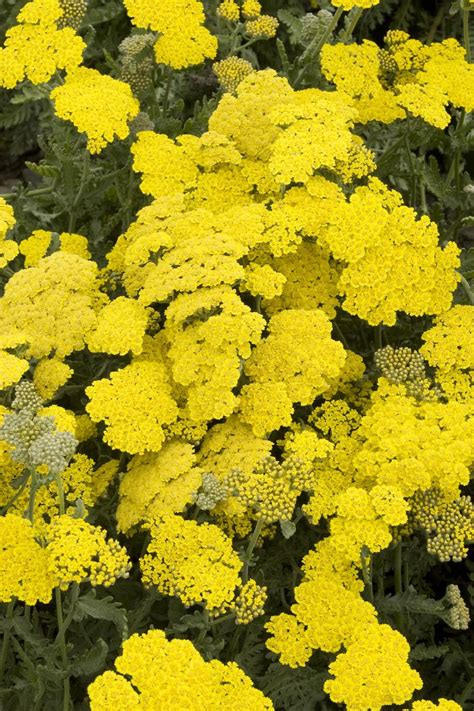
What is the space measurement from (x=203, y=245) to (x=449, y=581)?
6.90 ft

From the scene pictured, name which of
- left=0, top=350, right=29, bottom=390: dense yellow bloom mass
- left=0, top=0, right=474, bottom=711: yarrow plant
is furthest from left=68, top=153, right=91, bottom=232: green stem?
left=0, top=350, right=29, bottom=390: dense yellow bloom mass

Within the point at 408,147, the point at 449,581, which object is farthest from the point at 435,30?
the point at 449,581

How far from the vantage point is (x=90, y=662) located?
3135 mm

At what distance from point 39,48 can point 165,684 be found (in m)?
3.04

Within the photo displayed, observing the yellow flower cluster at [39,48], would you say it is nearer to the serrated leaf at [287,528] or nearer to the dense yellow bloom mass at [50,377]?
the dense yellow bloom mass at [50,377]

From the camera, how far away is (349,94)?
443cm

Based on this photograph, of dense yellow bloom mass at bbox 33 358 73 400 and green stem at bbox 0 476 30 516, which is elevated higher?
dense yellow bloom mass at bbox 33 358 73 400

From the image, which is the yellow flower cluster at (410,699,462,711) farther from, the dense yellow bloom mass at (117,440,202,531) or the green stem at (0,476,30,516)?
the green stem at (0,476,30,516)

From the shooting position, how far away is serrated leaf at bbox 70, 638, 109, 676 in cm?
311

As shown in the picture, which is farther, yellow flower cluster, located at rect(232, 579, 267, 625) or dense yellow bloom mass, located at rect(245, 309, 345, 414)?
dense yellow bloom mass, located at rect(245, 309, 345, 414)

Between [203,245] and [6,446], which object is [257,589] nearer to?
[6,446]

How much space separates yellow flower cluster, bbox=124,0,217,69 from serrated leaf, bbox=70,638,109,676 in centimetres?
282

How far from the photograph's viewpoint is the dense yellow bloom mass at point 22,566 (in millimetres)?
2949

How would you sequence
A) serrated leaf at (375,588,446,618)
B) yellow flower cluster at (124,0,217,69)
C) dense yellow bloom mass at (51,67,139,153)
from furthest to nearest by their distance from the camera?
yellow flower cluster at (124,0,217,69) → dense yellow bloom mass at (51,67,139,153) → serrated leaf at (375,588,446,618)
